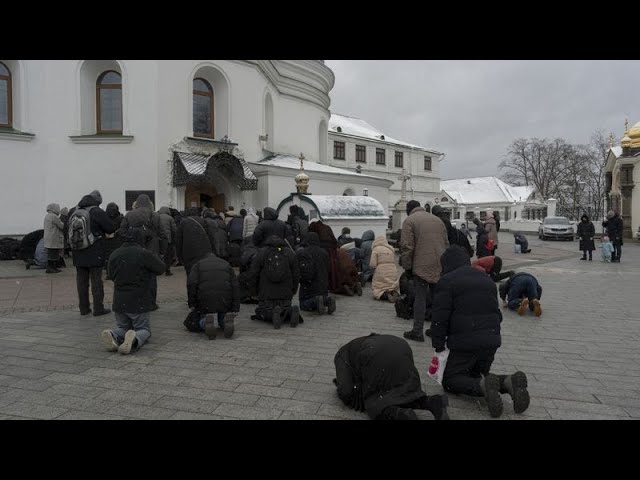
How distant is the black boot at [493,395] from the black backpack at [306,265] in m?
4.28

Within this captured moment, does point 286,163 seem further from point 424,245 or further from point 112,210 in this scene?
point 424,245

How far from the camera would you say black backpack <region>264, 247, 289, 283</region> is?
696 cm

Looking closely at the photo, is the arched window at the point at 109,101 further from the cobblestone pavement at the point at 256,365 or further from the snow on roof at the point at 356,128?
the snow on roof at the point at 356,128

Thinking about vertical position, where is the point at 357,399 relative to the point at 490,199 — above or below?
below

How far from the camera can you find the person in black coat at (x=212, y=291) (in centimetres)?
624

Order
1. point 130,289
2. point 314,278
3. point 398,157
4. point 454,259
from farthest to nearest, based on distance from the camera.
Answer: point 398,157
point 314,278
point 130,289
point 454,259

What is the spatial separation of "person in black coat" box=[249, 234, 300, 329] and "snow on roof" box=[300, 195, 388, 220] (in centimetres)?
702

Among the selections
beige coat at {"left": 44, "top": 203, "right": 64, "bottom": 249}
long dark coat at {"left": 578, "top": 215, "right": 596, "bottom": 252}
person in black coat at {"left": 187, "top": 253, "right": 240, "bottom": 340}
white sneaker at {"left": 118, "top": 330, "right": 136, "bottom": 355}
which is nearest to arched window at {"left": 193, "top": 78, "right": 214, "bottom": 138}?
beige coat at {"left": 44, "top": 203, "right": 64, "bottom": 249}

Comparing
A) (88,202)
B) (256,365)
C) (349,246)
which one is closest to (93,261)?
(88,202)

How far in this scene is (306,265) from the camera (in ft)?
25.2

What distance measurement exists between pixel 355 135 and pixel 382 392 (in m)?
44.0

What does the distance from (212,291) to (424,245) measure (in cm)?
302

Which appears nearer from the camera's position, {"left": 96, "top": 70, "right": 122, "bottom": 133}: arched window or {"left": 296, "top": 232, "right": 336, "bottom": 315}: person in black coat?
{"left": 296, "top": 232, "right": 336, "bottom": 315}: person in black coat

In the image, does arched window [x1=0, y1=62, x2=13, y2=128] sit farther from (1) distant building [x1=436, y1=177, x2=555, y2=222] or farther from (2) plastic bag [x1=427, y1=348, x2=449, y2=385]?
(1) distant building [x1=436, y1=177, x2=555, y2=222]
